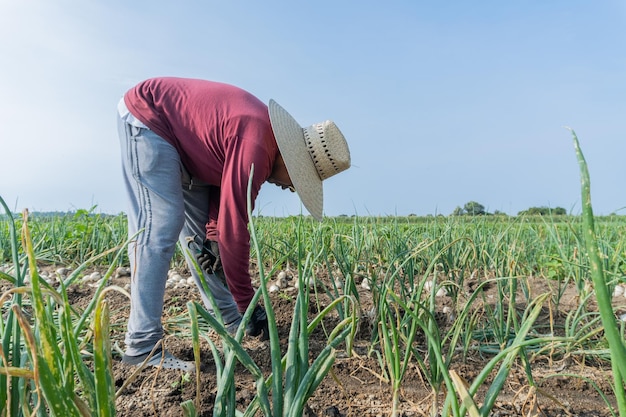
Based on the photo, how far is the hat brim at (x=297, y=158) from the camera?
2145 mm

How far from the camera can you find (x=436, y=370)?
1.27m

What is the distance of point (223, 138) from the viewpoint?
217 centimetres

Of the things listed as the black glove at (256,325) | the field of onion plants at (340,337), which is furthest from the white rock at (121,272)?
the black glove at (256,325)

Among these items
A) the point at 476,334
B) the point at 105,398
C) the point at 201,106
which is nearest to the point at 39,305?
the point at 105,398

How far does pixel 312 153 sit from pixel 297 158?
121mm

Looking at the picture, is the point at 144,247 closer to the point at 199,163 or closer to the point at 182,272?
the point at 199,163

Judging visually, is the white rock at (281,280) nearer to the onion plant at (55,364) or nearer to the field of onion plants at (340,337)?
the field of onion plants at (340,337)

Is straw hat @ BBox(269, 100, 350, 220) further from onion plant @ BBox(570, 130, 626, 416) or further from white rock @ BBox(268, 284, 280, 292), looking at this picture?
onion plant @ BBox(570, 130, 626, 416)

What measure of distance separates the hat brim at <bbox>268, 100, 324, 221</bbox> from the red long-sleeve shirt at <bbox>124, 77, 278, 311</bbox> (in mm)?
50

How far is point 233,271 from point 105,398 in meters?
1.45

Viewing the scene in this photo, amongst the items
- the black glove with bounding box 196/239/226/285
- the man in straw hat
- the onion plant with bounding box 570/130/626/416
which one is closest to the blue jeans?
the man in straw hat

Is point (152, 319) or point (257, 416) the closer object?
point (257, 416)

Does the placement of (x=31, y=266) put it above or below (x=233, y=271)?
above

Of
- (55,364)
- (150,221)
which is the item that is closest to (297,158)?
(150,221)
